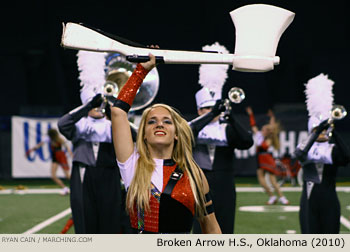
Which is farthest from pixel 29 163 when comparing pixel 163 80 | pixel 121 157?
pixel 121 157

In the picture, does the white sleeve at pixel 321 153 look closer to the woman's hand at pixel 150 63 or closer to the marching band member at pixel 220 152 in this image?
the marching band member at pixel 220 152

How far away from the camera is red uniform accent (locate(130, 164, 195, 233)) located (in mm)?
2619

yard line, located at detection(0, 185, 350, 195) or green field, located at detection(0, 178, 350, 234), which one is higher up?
green field, located at detection(0, 178, 350, 234)

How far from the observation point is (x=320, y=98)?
18.4 ft

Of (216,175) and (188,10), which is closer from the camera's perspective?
(216,175)

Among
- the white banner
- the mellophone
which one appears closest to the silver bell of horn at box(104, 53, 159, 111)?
the mellophone

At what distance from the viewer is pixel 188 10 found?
1327 cm

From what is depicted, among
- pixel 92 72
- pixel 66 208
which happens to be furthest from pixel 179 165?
pixel 66 208

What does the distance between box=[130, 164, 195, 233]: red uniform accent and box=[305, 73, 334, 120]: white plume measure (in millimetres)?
3185

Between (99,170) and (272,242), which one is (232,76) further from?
(272,242)

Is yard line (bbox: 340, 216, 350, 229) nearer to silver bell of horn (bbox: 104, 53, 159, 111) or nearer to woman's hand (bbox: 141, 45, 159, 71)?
silver bell of horn (bbox: 104, 53, 159, 111)

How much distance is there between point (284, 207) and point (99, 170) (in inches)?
208

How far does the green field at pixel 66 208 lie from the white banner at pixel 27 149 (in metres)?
0.37

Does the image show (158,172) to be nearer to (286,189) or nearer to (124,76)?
(124,76)
